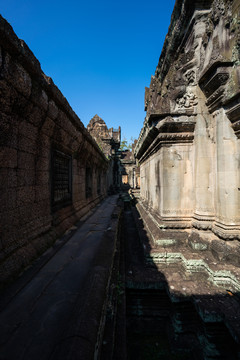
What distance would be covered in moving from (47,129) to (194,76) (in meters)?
2.73

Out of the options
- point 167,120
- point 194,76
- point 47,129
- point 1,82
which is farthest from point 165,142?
point 1,82

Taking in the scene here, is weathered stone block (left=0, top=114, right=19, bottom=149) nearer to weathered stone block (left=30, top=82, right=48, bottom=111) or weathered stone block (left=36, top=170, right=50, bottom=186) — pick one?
weathered stone block (left=30, top=82, right=48, bottom=111)

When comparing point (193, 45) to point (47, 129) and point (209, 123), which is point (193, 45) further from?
point (47, 129)

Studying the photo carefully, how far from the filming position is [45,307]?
1.37 metres

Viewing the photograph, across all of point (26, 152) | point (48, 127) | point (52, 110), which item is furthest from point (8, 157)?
point (52, 110)

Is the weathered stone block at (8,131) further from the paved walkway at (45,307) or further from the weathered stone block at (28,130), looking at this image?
the paved walkway at (45,307)

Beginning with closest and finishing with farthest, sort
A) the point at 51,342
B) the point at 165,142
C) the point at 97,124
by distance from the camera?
the point at 51,342, the point at 165,142, the point at 97,124

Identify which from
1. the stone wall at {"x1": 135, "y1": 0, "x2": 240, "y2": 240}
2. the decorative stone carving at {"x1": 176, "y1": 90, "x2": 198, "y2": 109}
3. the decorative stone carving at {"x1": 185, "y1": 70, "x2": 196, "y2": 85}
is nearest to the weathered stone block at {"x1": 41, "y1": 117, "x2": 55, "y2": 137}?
the stone wall at {"x1": 135, "y1": 0, "x2": 240, "y2": 240}

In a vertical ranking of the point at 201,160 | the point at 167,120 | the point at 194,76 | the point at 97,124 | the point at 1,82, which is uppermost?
the point at 97,124

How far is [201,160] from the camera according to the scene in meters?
3.07

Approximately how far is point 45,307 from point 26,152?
1674 mm

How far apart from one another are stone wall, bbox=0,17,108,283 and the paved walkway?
29 cm

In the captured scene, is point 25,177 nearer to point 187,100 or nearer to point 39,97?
point 39,97

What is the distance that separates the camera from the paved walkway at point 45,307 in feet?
3.36
